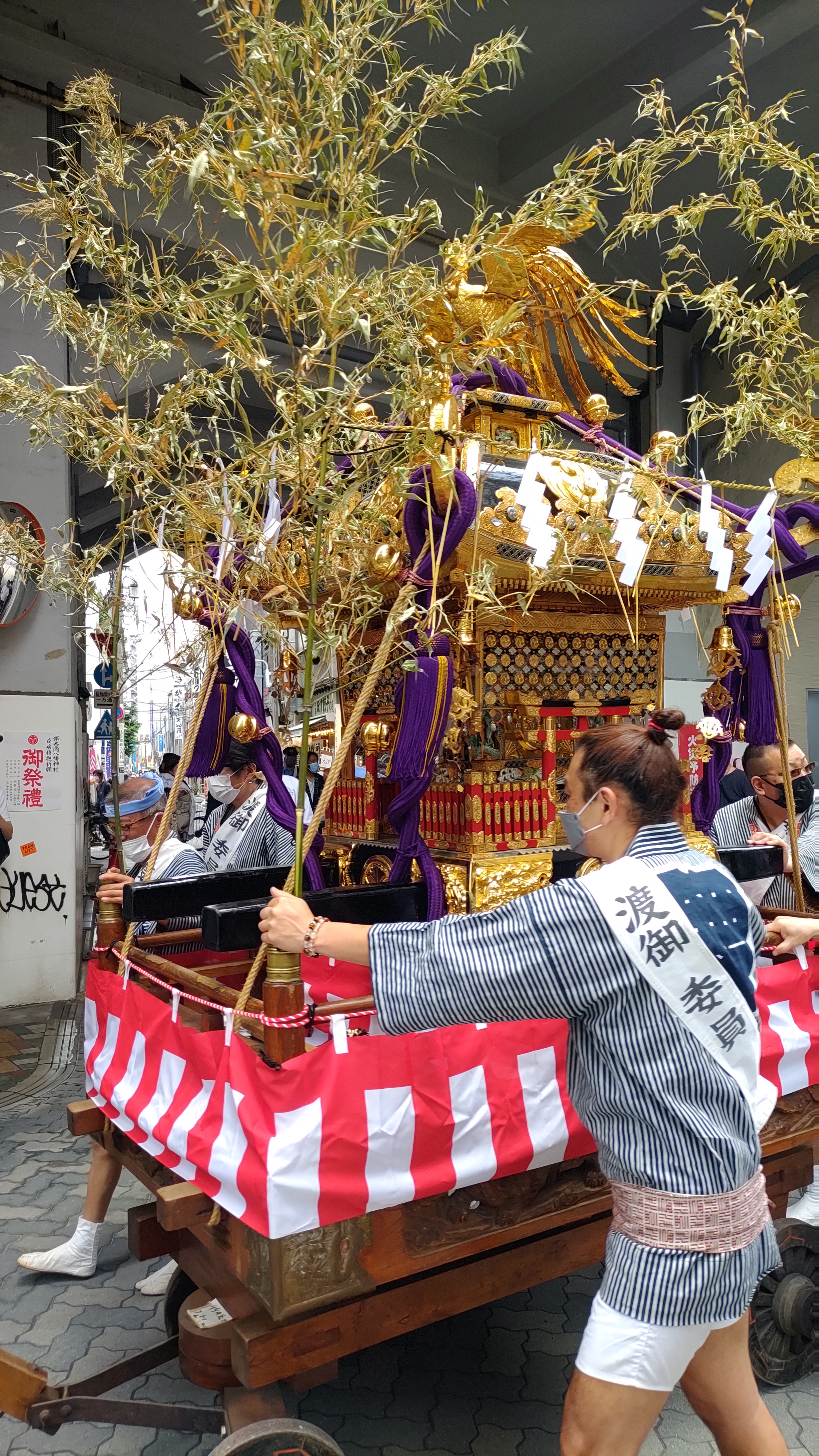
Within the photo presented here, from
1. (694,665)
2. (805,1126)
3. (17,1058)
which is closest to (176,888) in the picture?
(805,1126)

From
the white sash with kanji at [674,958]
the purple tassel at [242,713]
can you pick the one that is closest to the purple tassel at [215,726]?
the purple tassel at [242,713]

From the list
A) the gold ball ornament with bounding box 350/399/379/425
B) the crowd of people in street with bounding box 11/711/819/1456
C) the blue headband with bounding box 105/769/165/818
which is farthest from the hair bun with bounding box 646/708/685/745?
the blue headband with bounding box 105/769/165/818

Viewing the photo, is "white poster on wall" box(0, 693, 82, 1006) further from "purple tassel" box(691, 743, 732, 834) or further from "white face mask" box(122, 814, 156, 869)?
"purple tassel" box(691, 743, 732, 834)

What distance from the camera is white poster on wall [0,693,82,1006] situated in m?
6.70

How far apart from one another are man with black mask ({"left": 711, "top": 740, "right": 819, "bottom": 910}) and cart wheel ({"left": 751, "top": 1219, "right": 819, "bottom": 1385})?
1.18m

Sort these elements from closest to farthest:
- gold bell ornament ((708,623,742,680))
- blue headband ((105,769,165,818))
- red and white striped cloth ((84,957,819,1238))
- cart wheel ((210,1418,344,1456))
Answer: cart wheel ((210,1418,344,1456))
red and white striped cloth ((84,957,819,1238))
gold bell ornament ((708,623,742,680))
blue headband ((105,769,165,818))

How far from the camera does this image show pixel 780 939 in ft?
8.32

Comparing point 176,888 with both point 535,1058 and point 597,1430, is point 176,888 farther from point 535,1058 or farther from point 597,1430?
point 597,1430

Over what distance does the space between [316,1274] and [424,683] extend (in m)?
1.46

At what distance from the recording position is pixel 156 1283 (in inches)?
131

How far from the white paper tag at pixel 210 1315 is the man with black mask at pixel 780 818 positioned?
7.80 feet

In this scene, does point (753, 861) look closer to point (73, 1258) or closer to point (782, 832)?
point (782, 832)

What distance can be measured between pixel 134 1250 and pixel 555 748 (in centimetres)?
216

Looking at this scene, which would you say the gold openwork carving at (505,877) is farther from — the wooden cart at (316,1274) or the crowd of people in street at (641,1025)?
the crowd of people in street at (641,1025)
